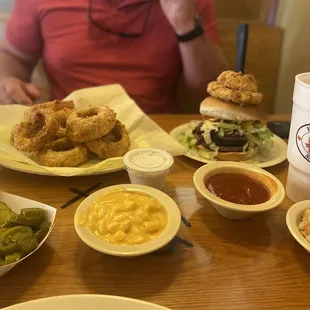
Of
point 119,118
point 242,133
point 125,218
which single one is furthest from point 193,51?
point 125,218

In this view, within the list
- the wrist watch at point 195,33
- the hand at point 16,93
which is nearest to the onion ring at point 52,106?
the hand at point 16,93

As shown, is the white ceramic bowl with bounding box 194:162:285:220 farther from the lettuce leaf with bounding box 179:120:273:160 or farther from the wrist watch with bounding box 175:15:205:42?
the wrist watch with bounding box 175:15:205:42

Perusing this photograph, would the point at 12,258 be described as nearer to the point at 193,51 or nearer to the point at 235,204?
the point at 235,204

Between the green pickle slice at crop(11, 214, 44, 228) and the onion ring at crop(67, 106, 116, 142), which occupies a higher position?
the onion ring at crop(67, 106, 116, 142)

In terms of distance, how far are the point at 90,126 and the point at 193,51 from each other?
0.97 meters

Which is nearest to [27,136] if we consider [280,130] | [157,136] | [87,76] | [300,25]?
[157,136]

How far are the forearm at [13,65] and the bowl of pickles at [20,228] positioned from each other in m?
1.25

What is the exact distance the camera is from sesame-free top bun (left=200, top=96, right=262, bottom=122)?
149cm

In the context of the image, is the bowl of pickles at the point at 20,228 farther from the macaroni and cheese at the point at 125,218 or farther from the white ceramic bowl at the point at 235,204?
the white ceramic bowl at the point at 235,204

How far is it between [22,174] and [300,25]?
6.28ft

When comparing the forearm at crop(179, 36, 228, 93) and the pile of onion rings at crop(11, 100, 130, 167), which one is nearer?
the pile of onion rings at crop(11, 100, 130, 167)

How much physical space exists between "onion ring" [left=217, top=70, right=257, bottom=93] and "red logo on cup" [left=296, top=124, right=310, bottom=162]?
0.36m

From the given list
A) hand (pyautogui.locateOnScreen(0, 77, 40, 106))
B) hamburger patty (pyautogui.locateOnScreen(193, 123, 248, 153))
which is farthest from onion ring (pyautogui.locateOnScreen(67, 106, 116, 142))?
hand (pyautogui.locateOnScreen(0, 77, 40, 106))

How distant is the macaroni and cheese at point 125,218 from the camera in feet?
3.17
